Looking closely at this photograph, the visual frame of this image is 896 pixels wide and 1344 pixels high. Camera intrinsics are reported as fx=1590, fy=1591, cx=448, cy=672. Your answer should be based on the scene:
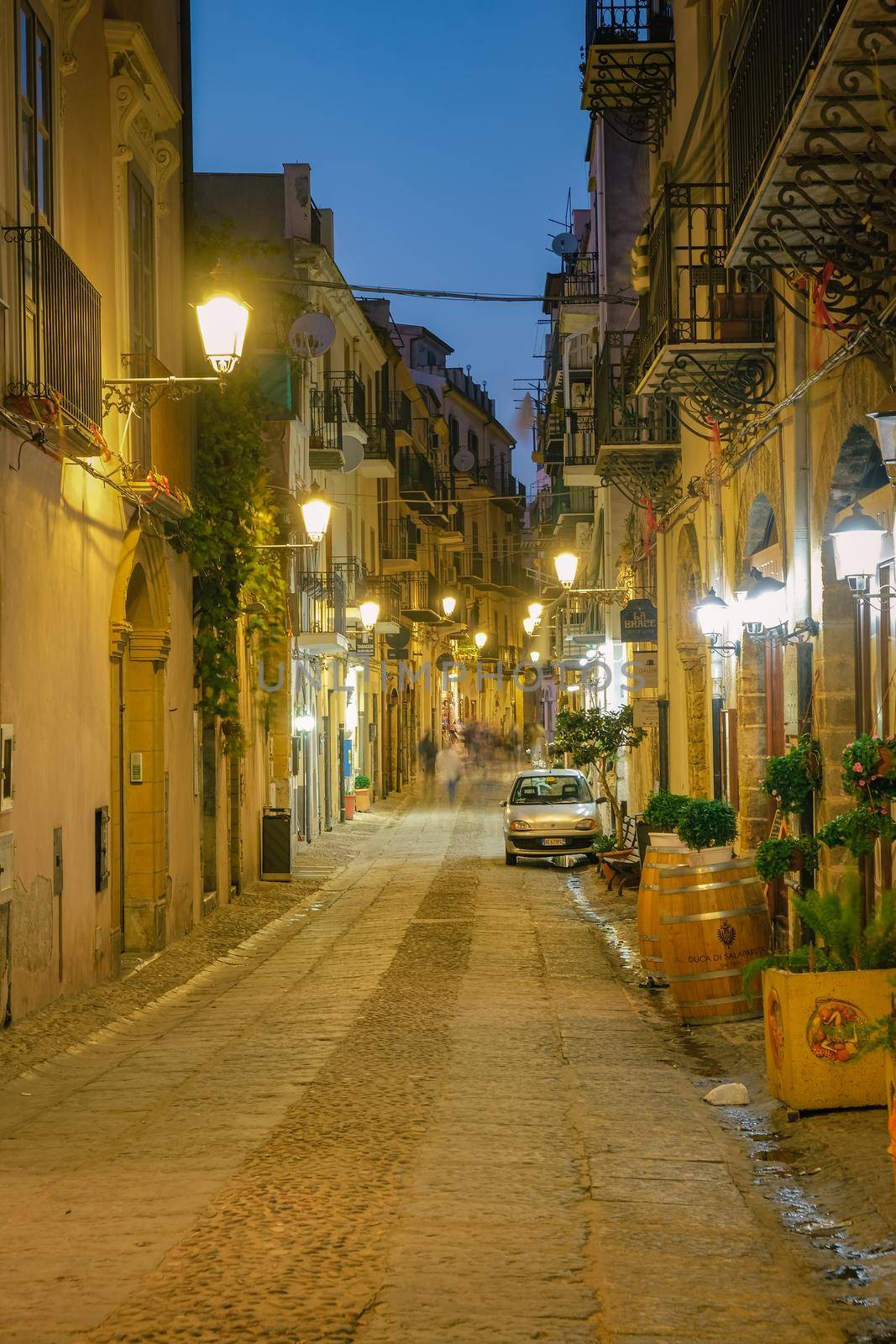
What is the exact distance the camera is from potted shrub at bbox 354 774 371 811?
38.4m

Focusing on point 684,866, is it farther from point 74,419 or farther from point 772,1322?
point 772,1322

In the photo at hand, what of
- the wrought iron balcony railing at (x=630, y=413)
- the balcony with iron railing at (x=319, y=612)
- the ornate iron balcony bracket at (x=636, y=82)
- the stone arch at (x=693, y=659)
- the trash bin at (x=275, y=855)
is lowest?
the trash bin at (x=275, y=855)

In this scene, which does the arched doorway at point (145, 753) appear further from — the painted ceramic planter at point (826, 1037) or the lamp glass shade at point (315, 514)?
the painted ceramic planter at point (826, 1037)

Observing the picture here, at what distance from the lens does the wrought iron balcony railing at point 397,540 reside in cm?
4741

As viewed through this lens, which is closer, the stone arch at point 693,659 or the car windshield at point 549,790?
the stone arch at point 693,659

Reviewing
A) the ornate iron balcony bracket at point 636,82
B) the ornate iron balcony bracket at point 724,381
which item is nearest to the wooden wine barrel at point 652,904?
the ornate iron balcony bracket at point 724,381

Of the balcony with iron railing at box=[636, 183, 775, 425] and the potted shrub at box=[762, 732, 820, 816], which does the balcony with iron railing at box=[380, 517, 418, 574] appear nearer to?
the balcony with iron railing at box=[636, 183, 775, 425]

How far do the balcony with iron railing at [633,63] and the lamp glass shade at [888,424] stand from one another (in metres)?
12.9

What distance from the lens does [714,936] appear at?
34.9ft

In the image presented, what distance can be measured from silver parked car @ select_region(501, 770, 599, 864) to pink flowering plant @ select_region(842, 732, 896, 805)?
1615 centimetres

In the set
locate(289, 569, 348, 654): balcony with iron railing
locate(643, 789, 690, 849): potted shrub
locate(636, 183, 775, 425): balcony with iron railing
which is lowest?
locate(643, 789, 690, 849): potted shrub

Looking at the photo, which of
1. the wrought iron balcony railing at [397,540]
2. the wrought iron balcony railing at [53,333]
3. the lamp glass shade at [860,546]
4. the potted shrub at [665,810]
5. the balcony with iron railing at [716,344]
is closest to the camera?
the lamp glass shade at [860,546]

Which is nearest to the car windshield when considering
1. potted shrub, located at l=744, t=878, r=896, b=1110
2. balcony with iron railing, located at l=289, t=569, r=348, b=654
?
balcony with iron railing, located at l=289, t=569, r=348, b=654

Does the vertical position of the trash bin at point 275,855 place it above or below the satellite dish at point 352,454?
below
